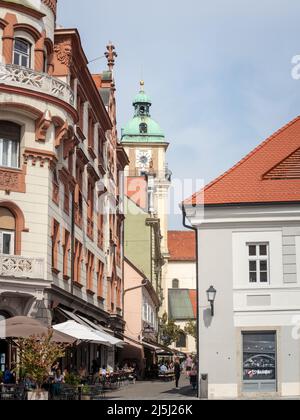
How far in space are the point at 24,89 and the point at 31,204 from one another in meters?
4.22

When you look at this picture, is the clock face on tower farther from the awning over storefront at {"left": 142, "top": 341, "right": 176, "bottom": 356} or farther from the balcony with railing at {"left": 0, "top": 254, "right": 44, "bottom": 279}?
the balcony with railing at {"left": 0, "top": 254, "right": 44, "bottom": 279}

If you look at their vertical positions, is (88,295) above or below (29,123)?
below

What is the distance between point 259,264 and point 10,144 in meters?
10.1

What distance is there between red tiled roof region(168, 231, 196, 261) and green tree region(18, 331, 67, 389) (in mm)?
105582

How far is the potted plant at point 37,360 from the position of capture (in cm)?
2130

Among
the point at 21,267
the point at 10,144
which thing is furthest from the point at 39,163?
the point at 21,267

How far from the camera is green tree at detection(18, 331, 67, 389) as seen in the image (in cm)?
2131

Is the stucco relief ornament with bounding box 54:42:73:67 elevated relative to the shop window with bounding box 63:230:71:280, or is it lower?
elevated

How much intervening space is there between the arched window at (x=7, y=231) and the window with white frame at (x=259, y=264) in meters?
8.55

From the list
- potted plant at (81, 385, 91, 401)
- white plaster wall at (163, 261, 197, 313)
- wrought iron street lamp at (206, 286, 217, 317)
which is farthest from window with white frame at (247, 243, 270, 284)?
white plaster wall at (163, 261, 197, 313)

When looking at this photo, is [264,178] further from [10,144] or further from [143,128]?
[143,128]

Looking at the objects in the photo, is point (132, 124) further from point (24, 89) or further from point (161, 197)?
point (24, 89)
